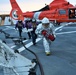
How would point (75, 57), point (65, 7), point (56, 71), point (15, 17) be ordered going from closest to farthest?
point (56, 71) < point (75, 57) < point (65, 7) < point (15, 17)

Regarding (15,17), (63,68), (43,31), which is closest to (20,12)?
(15,17)

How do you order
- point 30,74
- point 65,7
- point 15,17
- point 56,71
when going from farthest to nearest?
point 15,17 → point 65,7 → point 56,71 → point 30,74

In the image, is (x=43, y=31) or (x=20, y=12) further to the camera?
(x=20, y=12)

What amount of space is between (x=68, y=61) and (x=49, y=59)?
82 centimetres

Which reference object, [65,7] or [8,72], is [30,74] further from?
[65,7]

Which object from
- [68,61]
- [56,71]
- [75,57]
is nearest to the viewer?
[56,71]

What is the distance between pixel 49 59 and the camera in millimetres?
11336

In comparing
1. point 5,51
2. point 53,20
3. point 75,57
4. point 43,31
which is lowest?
point 53,20

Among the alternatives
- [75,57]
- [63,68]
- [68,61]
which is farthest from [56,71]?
[75,57]

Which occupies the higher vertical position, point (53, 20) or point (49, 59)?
point (49, 59)

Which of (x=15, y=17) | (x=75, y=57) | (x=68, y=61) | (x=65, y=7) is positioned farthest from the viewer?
(x=15, y=17)

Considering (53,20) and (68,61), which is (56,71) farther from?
(53,20)

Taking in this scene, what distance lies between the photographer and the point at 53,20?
3794cm

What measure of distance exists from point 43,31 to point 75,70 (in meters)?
3.36
